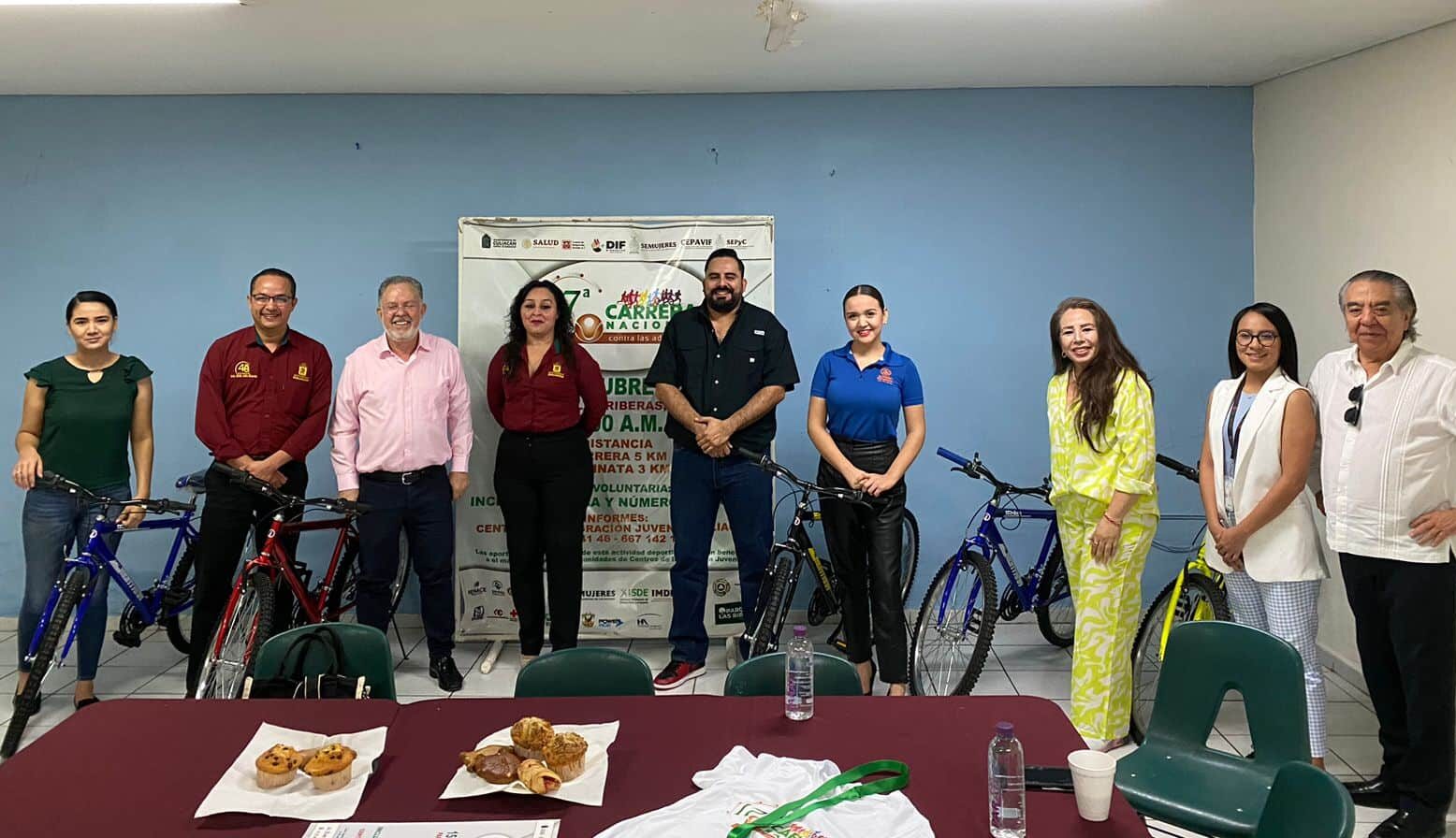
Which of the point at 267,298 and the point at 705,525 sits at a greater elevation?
the point at 267,298

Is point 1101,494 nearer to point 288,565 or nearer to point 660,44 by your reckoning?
point 660,44

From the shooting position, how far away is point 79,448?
13.6ft

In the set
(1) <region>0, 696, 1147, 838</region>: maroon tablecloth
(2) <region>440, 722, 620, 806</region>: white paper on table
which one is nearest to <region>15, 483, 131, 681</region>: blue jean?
(1) <region>0, 696, 1147, 838</region>: maroon tablecloth

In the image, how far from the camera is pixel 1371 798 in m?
3.22

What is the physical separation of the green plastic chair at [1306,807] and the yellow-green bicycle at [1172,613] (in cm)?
169

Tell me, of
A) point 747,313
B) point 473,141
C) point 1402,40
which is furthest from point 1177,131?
point 473,141

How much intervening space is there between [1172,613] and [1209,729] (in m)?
1.13

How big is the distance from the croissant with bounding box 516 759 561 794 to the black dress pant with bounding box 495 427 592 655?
2521mm

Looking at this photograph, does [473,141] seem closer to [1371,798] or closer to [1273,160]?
[1273,160]

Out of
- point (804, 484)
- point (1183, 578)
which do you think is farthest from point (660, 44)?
point (1183, 578)

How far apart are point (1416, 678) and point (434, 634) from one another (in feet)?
12.2

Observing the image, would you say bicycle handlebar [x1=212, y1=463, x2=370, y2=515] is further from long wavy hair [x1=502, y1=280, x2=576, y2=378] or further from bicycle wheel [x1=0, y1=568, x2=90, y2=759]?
long wavy hair [x1=502, y1=280, x2=576, y2=378]

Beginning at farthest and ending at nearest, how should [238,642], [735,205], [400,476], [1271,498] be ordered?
[735,205]
[400,476]
[238,642]
[1271,498]

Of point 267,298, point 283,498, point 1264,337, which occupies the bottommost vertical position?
point 283,498
